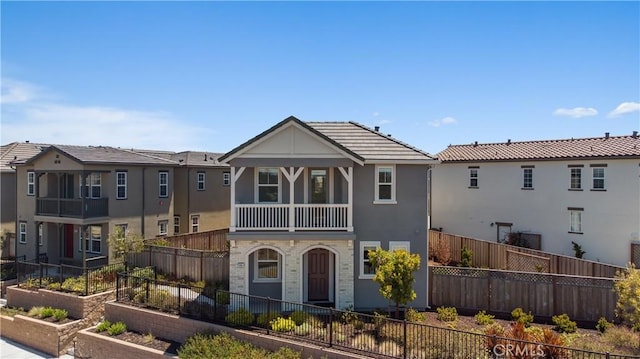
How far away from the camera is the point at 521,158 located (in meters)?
23.8

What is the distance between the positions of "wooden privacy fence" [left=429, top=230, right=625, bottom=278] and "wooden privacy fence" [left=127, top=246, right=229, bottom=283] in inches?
455

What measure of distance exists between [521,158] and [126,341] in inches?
906

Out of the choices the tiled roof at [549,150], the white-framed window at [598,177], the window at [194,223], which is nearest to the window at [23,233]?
the window at [194,223]

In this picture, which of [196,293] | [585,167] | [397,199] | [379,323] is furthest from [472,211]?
[196,293]

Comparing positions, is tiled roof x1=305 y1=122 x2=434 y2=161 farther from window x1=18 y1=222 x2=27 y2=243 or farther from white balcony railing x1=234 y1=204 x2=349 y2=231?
window x1=18 y1=222 x2=27 y2=243

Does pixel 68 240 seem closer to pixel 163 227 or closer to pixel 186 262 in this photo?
pixel 163 227

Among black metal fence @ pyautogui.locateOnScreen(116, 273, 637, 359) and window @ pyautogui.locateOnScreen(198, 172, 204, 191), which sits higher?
window @ pyautogui.locateOnScreen(198, 172, 204, 191)

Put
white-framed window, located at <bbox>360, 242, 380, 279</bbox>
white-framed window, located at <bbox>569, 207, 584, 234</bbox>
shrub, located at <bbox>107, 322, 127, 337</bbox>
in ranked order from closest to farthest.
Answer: shrub, located at <bbox>107, 322, 127, 337</bbox>, white-framed window, located at <bbox>360, 242, 380, 279</bbox>, white-framed window, located at <bbox>569, 207, 584, 234</bbox>

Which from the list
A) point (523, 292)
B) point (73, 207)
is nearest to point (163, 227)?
point (73, 207)

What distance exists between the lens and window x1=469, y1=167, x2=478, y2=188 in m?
25.8

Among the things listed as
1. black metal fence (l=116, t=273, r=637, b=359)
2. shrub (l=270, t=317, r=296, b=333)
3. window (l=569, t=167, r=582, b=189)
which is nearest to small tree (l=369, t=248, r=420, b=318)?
black metal fence (l=116, t=273, r=637, b=359)

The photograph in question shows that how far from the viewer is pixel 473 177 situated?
85.1ft

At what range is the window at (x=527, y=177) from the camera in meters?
23.7

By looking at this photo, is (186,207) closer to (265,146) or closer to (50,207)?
(50,207)
